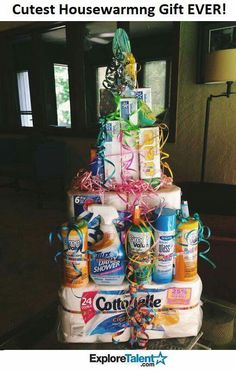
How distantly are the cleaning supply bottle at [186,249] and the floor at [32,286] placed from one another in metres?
0.20

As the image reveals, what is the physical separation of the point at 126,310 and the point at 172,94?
8.53 feet

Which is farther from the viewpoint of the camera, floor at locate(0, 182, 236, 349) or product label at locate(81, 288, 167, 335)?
floor at locate(0, 182, 236, 349)

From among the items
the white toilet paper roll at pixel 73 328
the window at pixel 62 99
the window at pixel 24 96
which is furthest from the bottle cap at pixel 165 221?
the window at pixel 24 96

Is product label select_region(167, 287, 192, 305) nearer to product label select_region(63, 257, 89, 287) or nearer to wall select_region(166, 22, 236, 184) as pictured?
product label select_region(63, 257, 89, 287)

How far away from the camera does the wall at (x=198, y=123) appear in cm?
280

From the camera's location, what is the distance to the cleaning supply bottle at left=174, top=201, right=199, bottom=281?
75 centimetres

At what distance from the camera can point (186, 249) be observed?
76 cm

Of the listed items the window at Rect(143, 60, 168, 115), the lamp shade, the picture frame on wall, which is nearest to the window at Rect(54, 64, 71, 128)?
the window at Rect(143, 60, 168, 115)

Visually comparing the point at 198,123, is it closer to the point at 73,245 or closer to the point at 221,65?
the point at 221,65

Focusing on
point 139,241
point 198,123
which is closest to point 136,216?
point 139,241

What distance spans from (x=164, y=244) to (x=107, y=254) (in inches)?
5.7

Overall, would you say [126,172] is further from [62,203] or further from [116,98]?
[62,203]

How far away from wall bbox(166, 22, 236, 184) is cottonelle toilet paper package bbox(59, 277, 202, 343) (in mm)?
2302

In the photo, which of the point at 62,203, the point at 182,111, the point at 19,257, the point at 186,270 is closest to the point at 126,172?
the point at 186,270
